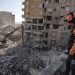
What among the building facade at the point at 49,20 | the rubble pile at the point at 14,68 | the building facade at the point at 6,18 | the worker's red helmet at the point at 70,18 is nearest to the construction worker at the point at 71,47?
the worker's red helmet at the point at 70,18

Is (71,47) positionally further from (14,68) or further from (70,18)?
(14,68)

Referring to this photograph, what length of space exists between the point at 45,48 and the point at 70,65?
43.4 m

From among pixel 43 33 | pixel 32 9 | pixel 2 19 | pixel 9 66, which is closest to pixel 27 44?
pixel 43 33

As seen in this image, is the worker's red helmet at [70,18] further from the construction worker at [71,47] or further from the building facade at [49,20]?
the building facade at [49,20]

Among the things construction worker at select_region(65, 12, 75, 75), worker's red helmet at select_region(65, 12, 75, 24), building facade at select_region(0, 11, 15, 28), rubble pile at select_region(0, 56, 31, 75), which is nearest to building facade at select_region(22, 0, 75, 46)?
rubble pile at select_region(0, 56, 31, 75)

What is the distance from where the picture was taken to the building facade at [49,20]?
44656mm

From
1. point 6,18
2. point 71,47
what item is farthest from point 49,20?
point 6,18

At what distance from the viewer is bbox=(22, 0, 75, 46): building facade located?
147 ft

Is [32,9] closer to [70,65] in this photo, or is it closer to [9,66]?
[9,66]

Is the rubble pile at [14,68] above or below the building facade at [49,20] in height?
below

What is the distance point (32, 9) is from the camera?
54656 millimetres

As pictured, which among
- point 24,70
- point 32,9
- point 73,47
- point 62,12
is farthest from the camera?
point 32,9

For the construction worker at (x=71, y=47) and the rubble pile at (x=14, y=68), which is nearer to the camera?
the construction worker at (x=71, y=47)

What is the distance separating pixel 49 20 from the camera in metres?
47.3
